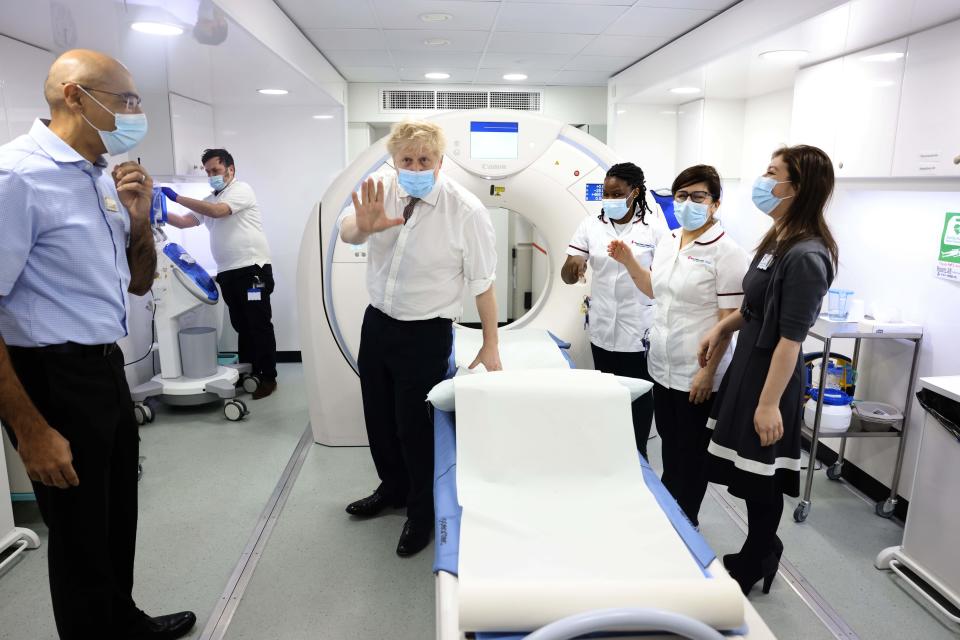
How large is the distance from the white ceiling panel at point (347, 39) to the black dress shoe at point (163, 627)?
8.97ft

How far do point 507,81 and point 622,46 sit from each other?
1.37m

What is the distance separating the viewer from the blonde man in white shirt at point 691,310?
73.9 inches

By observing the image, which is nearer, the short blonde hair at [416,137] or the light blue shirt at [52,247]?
the light blue shirt at [52,247]

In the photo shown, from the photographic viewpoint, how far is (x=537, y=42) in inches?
139

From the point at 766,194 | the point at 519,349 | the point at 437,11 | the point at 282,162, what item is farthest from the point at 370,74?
the point at 766,194

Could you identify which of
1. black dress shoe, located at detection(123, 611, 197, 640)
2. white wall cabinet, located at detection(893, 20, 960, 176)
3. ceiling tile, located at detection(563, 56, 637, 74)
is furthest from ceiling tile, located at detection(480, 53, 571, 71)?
black dress shoe, located at detection(123, 611, 197, 640)

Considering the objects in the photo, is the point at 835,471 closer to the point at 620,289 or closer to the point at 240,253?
the point at 620,289

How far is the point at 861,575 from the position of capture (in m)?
2.09

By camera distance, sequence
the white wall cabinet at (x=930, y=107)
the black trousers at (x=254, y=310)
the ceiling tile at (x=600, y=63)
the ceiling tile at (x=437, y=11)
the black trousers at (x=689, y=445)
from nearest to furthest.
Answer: the black trousers at (x=689, y=445) → the white wall cabinet at (x=930, y=107) → the ceiling tile at (x=437, y=11) → the black trousers at (x=254, y=310) → the ceiling tile at (x=600, y=63)

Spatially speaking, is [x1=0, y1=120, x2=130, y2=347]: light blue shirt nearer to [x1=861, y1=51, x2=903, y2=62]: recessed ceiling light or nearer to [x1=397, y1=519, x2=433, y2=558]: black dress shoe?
[x1=397, y1=519, x2=433, y2=558]: black dress shoe

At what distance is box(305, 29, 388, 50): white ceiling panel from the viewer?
3.31 metres

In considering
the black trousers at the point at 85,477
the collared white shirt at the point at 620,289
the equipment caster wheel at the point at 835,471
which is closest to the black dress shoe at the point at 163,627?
the black trousers at the point at 85,477

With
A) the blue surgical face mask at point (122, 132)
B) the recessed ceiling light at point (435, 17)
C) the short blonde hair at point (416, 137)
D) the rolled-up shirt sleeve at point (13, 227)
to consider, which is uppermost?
the recessed ceiling light at point (435, 17)

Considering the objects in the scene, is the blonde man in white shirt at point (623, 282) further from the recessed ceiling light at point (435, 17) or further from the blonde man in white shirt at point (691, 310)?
the recessed ceiling light at point (435, 17)
